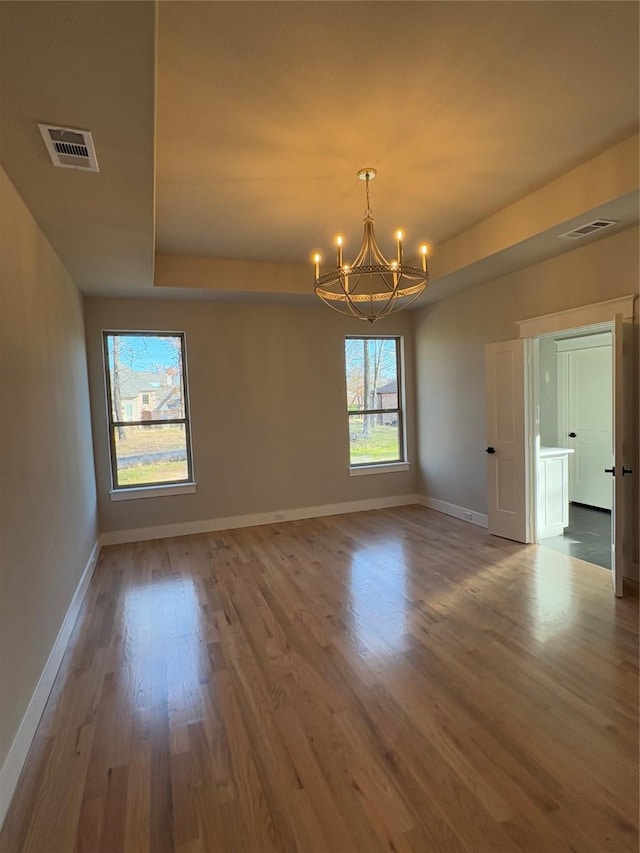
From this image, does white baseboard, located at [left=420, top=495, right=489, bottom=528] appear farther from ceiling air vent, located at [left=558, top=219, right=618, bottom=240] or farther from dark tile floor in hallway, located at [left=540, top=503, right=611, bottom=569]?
ceiling air vent, located at [left=558, top=219, right=618, bottom=240]

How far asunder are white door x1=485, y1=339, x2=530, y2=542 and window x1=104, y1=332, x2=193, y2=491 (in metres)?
3.48

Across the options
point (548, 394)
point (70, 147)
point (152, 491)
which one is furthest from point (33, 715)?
point (548, 394)

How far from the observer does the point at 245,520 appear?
5469 mm

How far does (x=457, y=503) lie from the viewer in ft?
18.0

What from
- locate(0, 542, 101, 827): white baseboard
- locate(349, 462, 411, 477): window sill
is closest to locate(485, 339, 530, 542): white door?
locate(349, 462, 411, 477): window sill

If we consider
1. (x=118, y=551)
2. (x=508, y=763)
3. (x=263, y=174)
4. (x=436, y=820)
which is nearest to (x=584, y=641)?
(x=508, y=763)

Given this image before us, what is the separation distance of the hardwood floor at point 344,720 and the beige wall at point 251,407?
1645 millimetres

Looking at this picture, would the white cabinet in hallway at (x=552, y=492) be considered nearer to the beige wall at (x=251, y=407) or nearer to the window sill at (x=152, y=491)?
the beige wall at (x=251, y=407)

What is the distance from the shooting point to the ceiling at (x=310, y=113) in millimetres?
1635

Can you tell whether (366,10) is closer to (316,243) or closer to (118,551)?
(316,243)

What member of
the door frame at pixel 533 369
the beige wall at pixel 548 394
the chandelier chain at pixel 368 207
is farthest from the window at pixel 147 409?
the beige wall at pixel 548 394

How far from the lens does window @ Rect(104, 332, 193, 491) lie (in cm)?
500

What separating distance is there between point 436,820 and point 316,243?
4.25m

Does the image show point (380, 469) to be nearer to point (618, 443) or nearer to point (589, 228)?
point (618, 443)
